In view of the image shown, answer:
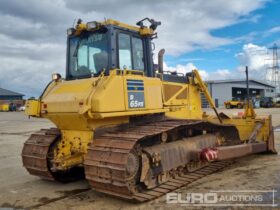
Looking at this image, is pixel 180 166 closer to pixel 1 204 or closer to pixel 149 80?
pixel 149 80

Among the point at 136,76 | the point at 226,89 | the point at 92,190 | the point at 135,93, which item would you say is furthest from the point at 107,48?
the point at 226,89

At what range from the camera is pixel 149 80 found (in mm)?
7031

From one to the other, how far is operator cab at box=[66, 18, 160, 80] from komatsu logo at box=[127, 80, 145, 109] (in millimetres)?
437

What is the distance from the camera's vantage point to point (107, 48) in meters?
6.76

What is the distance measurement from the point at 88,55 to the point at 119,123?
1.57m

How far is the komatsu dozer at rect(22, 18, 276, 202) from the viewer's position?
5926 millimetres

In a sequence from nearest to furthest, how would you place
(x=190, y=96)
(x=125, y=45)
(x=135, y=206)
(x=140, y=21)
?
(x=135, y=206) → (x=125, y=45) → (x=140, y=21) → (x=190, y=96)

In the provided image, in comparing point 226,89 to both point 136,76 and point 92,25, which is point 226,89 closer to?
point 136,76

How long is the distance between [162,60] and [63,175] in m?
3.35

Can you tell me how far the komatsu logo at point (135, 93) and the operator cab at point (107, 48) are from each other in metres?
0.44

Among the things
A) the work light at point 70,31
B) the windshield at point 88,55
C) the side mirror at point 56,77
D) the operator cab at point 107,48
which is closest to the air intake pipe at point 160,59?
the operator cab at point 107,48

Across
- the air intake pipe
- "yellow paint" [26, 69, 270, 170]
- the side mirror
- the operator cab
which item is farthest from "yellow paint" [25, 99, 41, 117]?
the air intake pipe

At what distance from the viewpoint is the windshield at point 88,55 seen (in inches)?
270

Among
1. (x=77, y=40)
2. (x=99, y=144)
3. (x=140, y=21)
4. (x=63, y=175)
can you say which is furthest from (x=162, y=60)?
(x=63, y=175)
